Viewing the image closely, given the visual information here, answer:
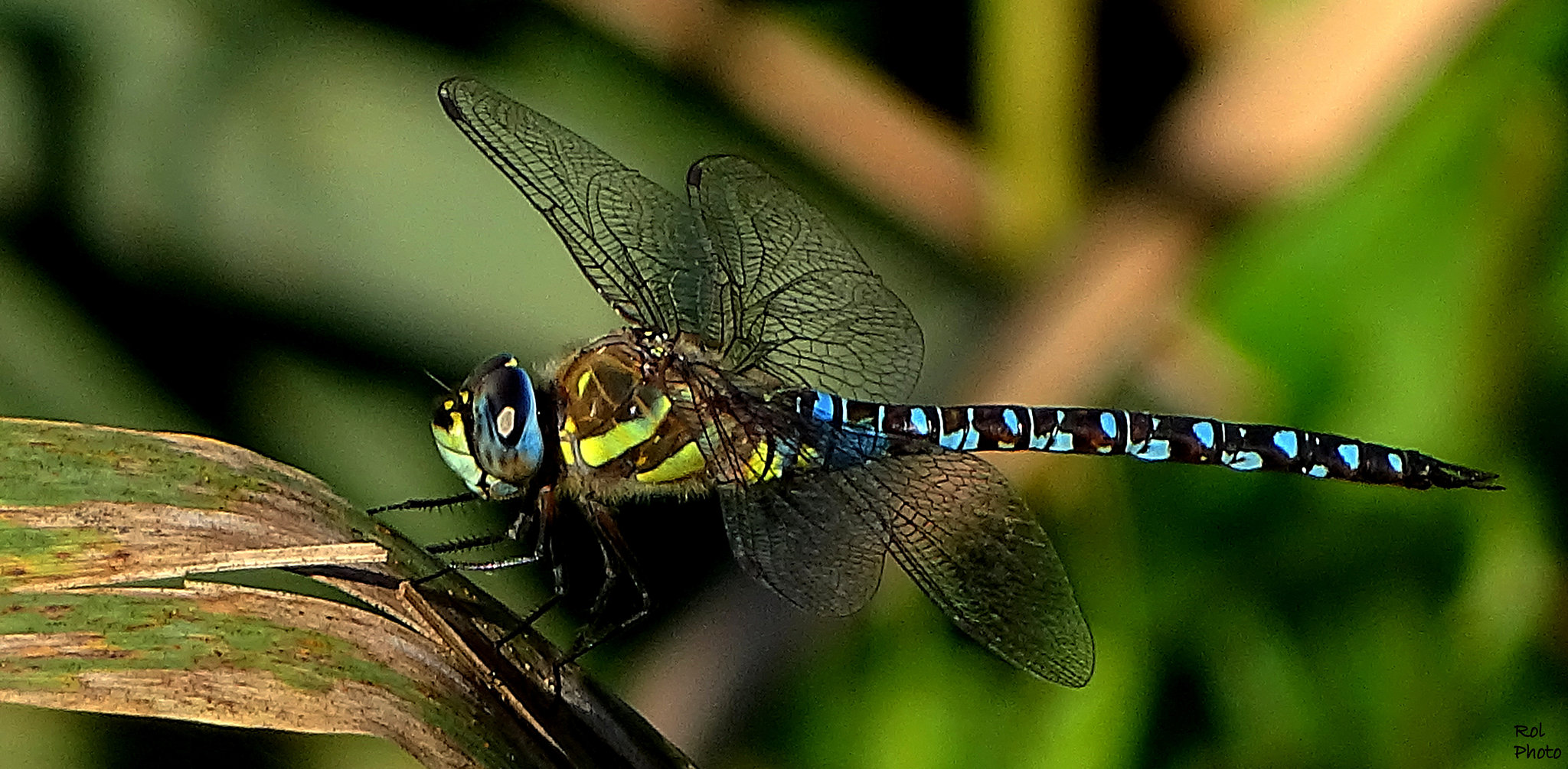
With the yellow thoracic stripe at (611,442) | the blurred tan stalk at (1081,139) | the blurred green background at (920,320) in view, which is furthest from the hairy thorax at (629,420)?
the blurred tan stalk at (1081,139)

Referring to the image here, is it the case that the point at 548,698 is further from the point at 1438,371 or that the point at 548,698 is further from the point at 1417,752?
the point at 1438,371

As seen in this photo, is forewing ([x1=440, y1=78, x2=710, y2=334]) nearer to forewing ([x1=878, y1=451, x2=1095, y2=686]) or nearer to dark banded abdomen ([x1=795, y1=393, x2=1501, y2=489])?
dark banded abdomen ([x1=795, y1=393, x2=1501, y2=489])

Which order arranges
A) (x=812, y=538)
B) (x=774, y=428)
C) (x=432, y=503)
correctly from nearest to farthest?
(x=432, y=503) < (x=812, y=538) < (x=774, y=428)

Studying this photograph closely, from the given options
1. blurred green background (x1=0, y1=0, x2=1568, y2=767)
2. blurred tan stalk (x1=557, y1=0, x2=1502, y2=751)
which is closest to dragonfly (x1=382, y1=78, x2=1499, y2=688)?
blurred green background (x1=0, y1=0, x2=1568, y2=767)

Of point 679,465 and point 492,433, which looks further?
point 679,465

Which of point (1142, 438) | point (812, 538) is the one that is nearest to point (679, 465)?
point (812, 538)

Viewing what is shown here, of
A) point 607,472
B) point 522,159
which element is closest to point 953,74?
point 522,159

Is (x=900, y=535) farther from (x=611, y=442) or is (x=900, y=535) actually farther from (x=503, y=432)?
(x=503, y=432)
